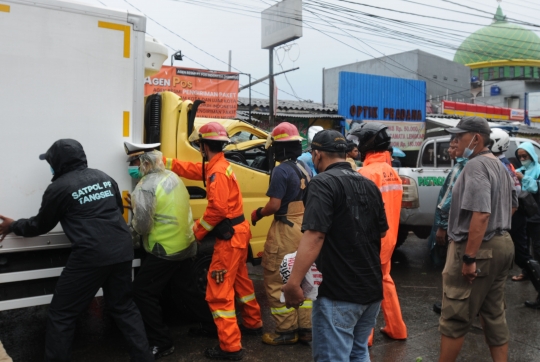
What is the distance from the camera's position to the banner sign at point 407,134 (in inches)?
637

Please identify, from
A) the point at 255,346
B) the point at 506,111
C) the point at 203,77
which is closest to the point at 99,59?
the point at 255,346

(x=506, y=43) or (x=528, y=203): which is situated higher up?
(x=506, y=43)

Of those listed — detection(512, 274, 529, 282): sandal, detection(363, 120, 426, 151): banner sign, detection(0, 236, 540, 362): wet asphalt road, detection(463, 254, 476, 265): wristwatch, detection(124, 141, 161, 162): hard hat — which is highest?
detection(363, 120, 426, 151): banner sign

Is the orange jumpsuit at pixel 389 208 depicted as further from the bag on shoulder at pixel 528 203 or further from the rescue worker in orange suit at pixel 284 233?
the bag on shoulder at pixel 528 203

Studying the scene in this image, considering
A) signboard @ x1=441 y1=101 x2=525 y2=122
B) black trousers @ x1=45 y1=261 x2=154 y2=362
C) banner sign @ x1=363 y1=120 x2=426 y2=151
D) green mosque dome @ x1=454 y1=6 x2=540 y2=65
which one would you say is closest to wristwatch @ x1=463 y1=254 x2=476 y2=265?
black trousers @ x1=45 y1=261 x2=154 y2=362

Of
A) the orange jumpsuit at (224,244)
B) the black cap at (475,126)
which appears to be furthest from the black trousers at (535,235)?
the orange jumpsuit at (224,244)

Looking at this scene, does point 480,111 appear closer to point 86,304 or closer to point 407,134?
point 407,134

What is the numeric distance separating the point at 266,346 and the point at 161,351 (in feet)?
2.98

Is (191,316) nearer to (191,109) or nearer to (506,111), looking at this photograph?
(191,109)

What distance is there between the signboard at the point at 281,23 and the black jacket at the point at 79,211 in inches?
342

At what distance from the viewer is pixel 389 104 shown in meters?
16.3

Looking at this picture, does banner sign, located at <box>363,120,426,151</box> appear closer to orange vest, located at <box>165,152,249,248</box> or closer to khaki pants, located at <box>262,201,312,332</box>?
khaki pants, located at <box>262,201,312,332</box>

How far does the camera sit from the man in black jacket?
335 cm

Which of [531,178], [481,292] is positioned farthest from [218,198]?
[531,178]
